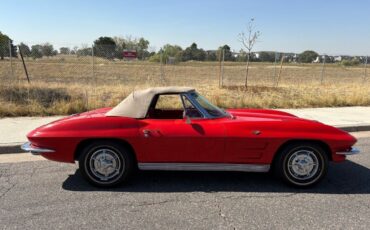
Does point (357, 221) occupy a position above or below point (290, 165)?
below

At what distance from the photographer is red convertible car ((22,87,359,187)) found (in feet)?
13.3

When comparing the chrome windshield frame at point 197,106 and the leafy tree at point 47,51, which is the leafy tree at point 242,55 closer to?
the leafy tree at point 47,51

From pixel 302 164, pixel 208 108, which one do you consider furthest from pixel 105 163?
pixel 302 164

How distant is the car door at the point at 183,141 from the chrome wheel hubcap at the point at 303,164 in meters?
0.90

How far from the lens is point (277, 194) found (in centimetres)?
402

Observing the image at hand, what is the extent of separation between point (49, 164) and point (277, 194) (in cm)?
346

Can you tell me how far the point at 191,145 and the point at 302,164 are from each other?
4.65 ft

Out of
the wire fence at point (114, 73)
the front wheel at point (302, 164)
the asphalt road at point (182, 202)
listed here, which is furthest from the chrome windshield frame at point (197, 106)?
the wire fence at point (114, 73)

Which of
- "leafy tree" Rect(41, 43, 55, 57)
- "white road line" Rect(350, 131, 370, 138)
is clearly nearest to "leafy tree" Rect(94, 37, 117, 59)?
"leafy tree" Rect(41, 43, 55, 57)

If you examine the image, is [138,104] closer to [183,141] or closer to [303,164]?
[183,141]

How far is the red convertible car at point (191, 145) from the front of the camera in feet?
13.3

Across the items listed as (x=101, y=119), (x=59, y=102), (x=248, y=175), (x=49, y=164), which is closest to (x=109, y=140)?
(x=101, y=119)

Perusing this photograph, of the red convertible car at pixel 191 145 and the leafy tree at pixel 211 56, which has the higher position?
the leafy tree at pixel 211 56

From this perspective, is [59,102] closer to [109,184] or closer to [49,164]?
[49,164]
